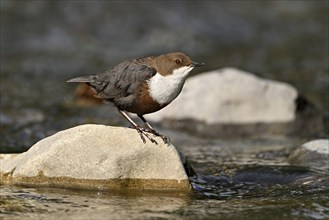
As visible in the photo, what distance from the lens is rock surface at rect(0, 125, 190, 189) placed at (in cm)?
594

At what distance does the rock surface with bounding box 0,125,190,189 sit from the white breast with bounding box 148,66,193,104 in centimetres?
35

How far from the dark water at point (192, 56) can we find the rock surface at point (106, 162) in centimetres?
12

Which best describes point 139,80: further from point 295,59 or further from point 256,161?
point 295,59

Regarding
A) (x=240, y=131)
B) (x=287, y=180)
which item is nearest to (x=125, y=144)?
(x=287, y=180)

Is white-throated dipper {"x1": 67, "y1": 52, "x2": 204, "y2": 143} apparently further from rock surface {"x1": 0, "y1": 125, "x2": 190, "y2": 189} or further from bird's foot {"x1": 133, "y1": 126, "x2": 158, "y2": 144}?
rock surface {"x1": 0, "y1": 125, "x2": 190, "y2": 189}

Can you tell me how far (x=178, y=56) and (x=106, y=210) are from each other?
1414 mm

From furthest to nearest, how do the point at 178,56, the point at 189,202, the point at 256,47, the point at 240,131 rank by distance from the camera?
the point at 256,47, the point at 240,131, the point at 178,56, the point at 189,202

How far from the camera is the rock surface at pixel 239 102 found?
9242 millimetres

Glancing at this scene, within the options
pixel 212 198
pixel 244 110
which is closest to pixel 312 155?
pixel 212 198

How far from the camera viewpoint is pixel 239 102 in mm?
9227

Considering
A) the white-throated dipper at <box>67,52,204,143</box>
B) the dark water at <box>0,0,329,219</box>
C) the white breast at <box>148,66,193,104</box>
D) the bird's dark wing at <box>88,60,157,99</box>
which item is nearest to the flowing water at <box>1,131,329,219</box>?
the dark water at <box>0,0,329,219</box>

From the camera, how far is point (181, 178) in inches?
235

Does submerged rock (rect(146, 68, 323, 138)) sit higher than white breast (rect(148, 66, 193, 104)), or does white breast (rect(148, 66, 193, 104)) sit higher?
submerged rock (rect(146, 68, 323, 138))

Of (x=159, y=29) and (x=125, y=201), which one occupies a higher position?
(x=159, y=29)
